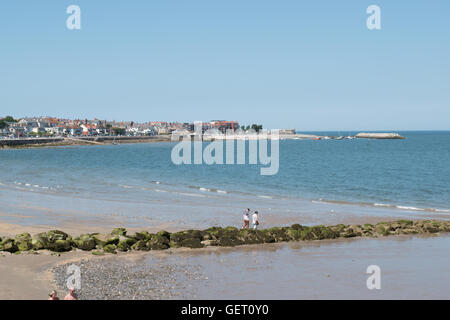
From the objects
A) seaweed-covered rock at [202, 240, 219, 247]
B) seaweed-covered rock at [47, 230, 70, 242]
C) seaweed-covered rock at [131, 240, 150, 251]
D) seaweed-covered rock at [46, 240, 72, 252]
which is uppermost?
seaweed-covered rock at [47, 230, 70, 242]

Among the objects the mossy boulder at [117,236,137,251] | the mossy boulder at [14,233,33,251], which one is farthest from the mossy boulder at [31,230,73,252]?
the mossy boulder at [117,236,137,251]

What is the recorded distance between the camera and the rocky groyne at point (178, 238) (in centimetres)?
2114

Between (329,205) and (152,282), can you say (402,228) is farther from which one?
(152,282)

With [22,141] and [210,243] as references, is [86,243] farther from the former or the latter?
[22,141]

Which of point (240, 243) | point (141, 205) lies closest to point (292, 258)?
point (240, 243)

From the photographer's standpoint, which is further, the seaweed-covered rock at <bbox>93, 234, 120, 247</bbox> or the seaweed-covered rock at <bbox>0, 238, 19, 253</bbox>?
the seaweed-covered rock at <bbox>93, 234, 120, 247</bbox>

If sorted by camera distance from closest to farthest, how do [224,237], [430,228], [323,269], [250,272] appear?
[250,272] < [323,269] < [224,237] < [430,228]

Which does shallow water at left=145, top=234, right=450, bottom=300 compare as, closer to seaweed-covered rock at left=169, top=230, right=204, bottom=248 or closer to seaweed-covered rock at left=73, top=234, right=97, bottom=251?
seaweed-covered rock at left=169, top=230, right=204, bottom=248

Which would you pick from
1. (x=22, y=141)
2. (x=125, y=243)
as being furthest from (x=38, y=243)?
(x=22, y=141)

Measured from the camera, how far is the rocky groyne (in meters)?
21.1

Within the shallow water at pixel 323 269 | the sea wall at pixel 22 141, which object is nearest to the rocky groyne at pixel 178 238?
the shallow water at pixel 323 269

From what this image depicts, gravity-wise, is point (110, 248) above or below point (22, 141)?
above

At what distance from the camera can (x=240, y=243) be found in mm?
23016

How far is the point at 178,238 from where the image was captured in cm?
2278
